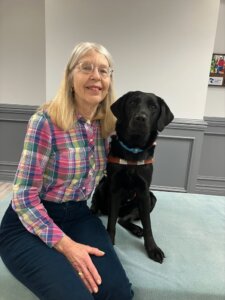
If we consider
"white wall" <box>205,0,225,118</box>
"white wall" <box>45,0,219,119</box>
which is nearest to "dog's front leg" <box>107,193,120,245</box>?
"white wall" <box>45,0,219,119</box>

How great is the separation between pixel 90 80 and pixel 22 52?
6.78 feet

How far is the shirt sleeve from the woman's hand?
39mm

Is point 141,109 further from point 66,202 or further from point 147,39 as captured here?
point 147,39

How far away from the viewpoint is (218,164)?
9.76ft

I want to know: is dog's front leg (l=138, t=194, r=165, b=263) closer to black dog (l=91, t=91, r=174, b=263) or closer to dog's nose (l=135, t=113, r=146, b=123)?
black dog (l=91, t=91, r=174, b=263)

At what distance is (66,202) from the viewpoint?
1122mm

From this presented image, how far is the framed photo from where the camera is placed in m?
2.69

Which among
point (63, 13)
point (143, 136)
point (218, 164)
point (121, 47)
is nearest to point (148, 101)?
point (143, 136)

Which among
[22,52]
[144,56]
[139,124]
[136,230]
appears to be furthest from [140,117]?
[22,52]

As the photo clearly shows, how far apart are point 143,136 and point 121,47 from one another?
58.9 inches

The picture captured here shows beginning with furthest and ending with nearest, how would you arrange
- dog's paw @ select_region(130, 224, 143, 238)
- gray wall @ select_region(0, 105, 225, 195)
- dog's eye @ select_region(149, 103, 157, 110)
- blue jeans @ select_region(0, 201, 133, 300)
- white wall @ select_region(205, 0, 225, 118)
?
white wall @ select_region(205, 0, 225, 118) → gray wall @ select_region(0, 105, 225, 195) → dog's paw @ select_region(130, 224, 143, 238) → dog's eye @ select_region(149, 103, 157, 110) → blue jeans @ select_region(0, 201, 133, 300)

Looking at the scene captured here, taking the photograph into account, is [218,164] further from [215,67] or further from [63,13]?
[63,13]

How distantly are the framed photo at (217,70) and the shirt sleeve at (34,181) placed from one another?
223 cm

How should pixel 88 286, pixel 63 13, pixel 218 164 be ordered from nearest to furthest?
pixel 88 286 < pixel 63 13 < pixel 218 164
